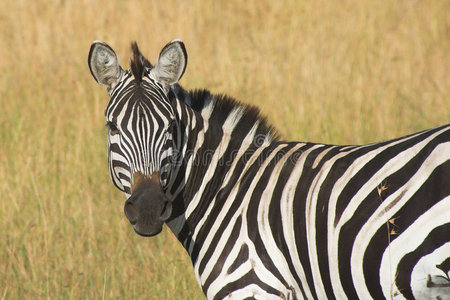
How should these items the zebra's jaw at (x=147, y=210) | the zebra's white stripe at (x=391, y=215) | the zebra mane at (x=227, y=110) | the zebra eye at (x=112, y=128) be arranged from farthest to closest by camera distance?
the zebra mane at (x=227, y=110), the zebra eye at (x=112, y=128), the zebra's jaw at (x=147, y=210), the zebra's white stripe at (x=391, y=215)

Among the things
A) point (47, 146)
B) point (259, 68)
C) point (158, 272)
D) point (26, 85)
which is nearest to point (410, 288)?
point (158, 272)

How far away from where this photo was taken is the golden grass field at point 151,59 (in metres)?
5.57

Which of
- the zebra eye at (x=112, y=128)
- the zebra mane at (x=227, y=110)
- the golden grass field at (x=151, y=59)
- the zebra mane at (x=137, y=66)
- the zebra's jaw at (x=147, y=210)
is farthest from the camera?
the golden grass field at (x=151, y=59)

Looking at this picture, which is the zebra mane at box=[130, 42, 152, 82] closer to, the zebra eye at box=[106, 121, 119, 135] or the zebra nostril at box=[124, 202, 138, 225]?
the zebra eye at box=[106, 121, 119, 135]

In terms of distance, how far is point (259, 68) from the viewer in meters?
8.76

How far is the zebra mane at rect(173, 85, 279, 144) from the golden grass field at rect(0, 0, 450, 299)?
5.60ft

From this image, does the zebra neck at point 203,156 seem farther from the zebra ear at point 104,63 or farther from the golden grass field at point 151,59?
the golden grass field at point 151,59

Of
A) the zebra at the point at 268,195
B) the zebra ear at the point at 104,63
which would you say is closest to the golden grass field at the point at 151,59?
the zebra at the point at 268,195

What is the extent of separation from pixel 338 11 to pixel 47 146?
5385 millimetres

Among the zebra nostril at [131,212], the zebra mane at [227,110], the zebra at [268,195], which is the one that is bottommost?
the zebra nostril at [131,212]

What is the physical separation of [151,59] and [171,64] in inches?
208

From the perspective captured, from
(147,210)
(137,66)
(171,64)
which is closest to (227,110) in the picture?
(171,64)

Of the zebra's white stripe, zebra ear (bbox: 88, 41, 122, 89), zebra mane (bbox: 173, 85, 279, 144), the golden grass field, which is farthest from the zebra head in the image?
the golden grass field

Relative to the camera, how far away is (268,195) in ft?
12.3
